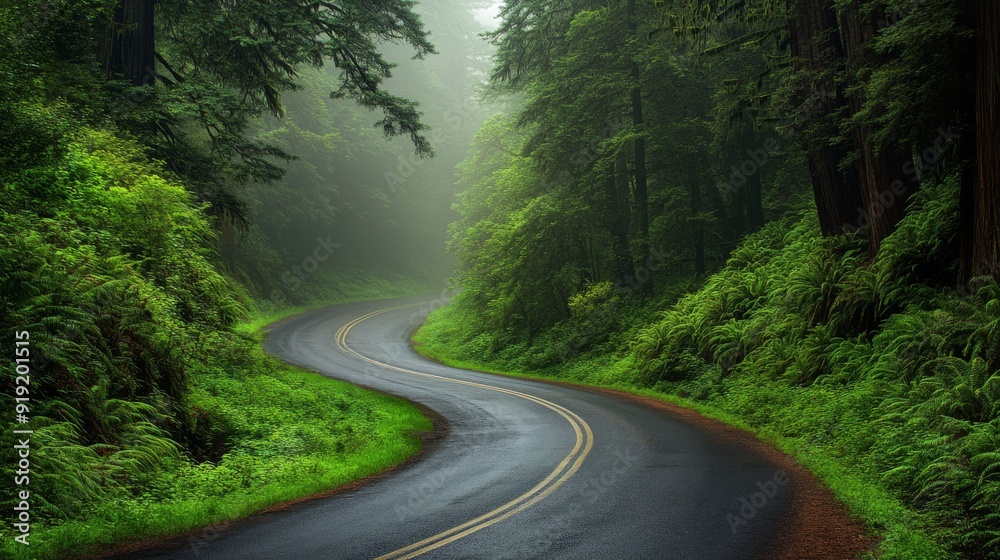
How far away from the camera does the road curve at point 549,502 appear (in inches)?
259

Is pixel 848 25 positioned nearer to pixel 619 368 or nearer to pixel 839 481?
pixel 839 481

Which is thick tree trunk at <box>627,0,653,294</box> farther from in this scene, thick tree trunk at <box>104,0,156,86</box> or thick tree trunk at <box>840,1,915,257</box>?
thick tree trunk at <box>104,0,156,86</box>

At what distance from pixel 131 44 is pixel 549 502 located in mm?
16006

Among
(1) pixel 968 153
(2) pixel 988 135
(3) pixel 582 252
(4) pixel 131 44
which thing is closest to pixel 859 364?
(1) pixel 968 153

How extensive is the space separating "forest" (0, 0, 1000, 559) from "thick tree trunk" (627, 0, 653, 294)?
0.45 feet

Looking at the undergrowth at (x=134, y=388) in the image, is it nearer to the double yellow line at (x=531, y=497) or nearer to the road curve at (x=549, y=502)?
the road curve at (x=549, y=502)

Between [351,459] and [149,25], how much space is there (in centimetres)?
1316

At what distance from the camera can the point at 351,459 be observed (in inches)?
441

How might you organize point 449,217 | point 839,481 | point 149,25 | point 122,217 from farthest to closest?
1. point 449,217
2. point 149,25
3. point 122,217
4. point 839,481

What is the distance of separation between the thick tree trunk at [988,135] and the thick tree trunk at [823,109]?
4826 millimetres

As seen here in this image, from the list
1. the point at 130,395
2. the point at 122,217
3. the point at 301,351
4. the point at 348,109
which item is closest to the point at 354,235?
the point at 348,109

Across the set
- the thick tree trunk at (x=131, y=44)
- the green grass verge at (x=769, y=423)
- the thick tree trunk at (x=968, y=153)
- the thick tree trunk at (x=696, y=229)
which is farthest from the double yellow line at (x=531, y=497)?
the thick tree trunk at (x=131, y=44)

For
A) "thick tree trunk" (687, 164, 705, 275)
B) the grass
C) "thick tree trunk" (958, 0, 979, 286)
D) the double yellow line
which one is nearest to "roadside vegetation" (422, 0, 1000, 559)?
"thick tree trunk" (958, 0, 979, 286)
